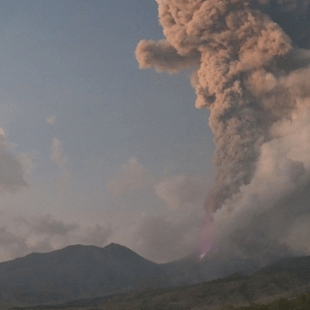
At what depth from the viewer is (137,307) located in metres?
192

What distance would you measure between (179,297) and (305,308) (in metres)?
134

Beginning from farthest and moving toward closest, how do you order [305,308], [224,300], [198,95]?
1. [224,300]
2. [198,95]
3. [305,308]

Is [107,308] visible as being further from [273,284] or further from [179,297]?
[273,284]

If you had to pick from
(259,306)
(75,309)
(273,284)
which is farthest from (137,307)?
(259,306)

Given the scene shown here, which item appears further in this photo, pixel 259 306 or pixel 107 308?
pixel 107 308

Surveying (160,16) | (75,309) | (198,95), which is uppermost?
(160,16)

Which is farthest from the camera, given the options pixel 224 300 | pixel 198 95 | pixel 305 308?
pixel 224 300

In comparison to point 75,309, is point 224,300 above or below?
below

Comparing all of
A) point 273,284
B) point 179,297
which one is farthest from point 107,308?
point 273,284

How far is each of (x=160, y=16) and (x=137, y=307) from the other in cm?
11618

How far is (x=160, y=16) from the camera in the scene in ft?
504

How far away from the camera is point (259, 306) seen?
69625 mm

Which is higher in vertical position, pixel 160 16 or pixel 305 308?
pixel 160 16

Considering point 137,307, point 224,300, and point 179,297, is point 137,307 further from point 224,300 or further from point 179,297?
point 224,300
